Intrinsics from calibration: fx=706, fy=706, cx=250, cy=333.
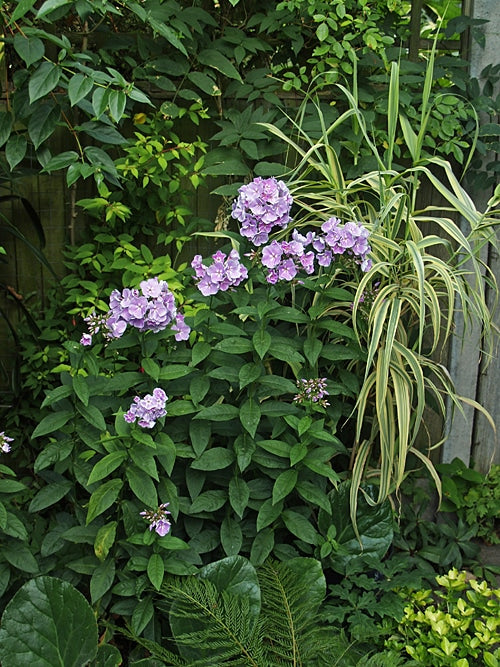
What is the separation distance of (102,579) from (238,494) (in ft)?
1.31

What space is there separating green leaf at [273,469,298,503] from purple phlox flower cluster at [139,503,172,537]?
29 centimetres

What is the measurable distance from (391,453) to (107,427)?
81 cm

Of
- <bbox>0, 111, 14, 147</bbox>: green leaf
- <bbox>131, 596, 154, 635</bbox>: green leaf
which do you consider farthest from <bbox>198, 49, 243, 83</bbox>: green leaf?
<bbox>131, 596, 154, 635</bbox>: green leaf

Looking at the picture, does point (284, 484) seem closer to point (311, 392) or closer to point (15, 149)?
point (311, 392)

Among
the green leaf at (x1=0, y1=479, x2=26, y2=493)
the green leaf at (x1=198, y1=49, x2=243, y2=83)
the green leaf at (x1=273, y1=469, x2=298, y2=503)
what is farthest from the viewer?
the green leaf at (x1=198, y1=49, x2=243, y2=83)

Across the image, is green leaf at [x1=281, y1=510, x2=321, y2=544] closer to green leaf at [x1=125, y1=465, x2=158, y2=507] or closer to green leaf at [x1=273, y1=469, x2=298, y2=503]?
green leaf at [x1=273, y1=469, x2=298, y2=503]

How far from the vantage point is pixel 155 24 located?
190 centimetres

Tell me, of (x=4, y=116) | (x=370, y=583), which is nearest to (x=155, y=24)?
(x=4, y=116)

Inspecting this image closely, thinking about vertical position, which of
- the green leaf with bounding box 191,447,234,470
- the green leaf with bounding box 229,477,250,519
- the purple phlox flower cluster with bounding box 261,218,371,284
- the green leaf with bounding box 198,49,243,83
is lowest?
the green leaf with bounding box 229,477,250,519

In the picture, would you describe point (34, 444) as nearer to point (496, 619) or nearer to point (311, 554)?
point (311, 554)

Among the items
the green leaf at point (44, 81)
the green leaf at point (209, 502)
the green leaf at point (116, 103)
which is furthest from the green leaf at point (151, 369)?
the green leaf at point (44, 81)

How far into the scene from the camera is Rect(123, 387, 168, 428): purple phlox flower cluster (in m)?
1.66

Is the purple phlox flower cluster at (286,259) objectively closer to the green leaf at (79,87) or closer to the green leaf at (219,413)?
the green leaf at (219,413)

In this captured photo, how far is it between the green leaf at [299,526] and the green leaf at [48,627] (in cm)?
56
